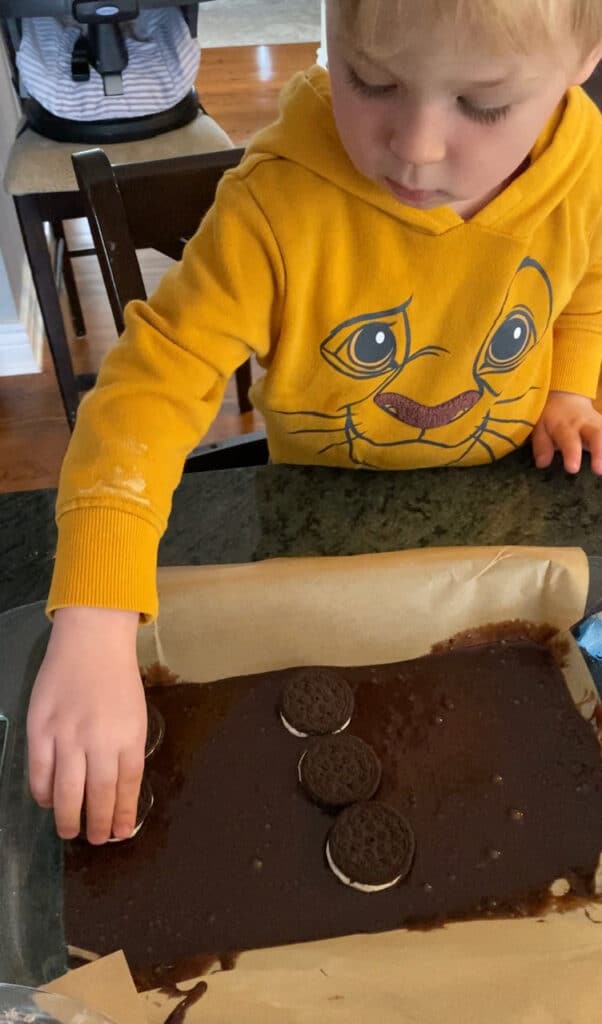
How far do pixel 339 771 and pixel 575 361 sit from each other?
0.46 metres

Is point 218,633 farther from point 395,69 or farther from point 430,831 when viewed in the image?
point 395,69

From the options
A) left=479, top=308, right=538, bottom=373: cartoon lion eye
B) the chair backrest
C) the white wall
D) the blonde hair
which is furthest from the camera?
the white wall

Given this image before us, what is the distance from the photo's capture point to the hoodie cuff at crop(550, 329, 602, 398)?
0.81m

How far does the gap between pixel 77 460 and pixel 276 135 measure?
0.30 metres

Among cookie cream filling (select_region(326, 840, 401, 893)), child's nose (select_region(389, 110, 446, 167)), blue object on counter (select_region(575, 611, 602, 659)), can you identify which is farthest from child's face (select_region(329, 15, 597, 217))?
cookie cream filling (select_region(326, 840, 401, 893))

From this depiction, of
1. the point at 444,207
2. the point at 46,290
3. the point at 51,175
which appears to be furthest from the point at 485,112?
the point at 46,290

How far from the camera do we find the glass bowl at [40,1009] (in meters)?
0.45

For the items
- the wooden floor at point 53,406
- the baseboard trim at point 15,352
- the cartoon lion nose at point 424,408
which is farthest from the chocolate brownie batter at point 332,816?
the baseboard trim at point 15,352

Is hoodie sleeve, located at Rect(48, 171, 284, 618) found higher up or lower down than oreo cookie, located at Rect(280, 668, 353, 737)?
higher up

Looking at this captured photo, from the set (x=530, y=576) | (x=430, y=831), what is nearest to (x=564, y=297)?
(x=530, y=576)

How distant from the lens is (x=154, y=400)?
595 millimetres

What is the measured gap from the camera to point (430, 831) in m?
0.62

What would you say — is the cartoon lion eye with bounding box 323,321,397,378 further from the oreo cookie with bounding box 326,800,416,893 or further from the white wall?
the white wall

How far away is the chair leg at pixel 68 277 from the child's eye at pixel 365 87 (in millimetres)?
1799
